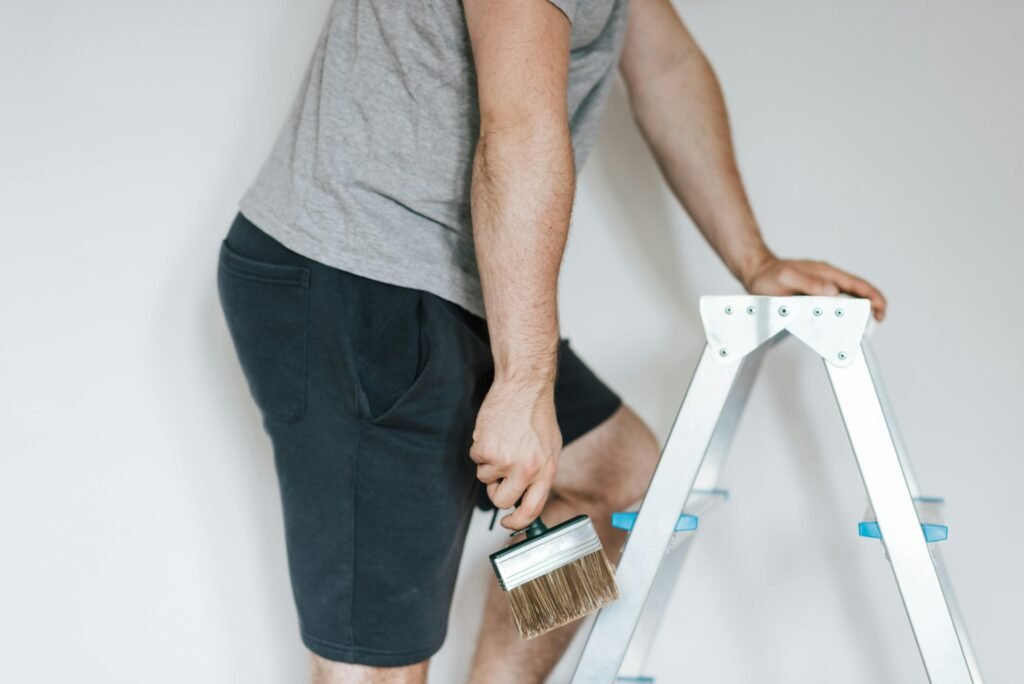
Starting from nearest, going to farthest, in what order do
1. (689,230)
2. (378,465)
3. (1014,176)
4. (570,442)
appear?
1. (378,465)
2. (570,442)
3. (1014,176)
4. (689,230)

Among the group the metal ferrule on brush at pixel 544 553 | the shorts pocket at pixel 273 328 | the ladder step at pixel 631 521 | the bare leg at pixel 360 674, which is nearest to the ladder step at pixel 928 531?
the ladder step at pixel 631 521

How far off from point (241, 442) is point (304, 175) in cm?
77

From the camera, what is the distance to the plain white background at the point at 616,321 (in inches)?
62.7

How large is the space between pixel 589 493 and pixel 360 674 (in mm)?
448

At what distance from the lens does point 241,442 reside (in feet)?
5.64

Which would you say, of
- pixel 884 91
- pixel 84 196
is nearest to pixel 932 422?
pixel 884 91

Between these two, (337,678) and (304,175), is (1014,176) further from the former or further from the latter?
(337,678)

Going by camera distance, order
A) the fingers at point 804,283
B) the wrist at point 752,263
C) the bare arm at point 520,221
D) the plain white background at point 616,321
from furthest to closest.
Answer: the plain white background at point 616,321 → the wrist at point 752,263 → the fingers at point 804,283 → the bare arm at point 520,221

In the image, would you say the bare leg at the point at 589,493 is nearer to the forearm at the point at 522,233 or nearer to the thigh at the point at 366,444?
the thigh at the point at 366,444

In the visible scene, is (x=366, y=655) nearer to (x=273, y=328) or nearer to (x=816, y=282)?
(x=273, y=328)

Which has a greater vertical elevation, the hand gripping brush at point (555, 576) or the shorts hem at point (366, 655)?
the hand gripping brush at point (555, 576)

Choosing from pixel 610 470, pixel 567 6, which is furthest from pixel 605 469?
pixel 567 6

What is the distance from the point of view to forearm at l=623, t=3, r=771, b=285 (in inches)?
53.9

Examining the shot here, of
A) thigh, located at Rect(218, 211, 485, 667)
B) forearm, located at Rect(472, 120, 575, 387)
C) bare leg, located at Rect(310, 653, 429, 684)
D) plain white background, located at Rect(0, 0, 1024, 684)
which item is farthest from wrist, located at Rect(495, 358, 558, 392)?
plain white background, located at Rect(0, 0, 1024, 684)
